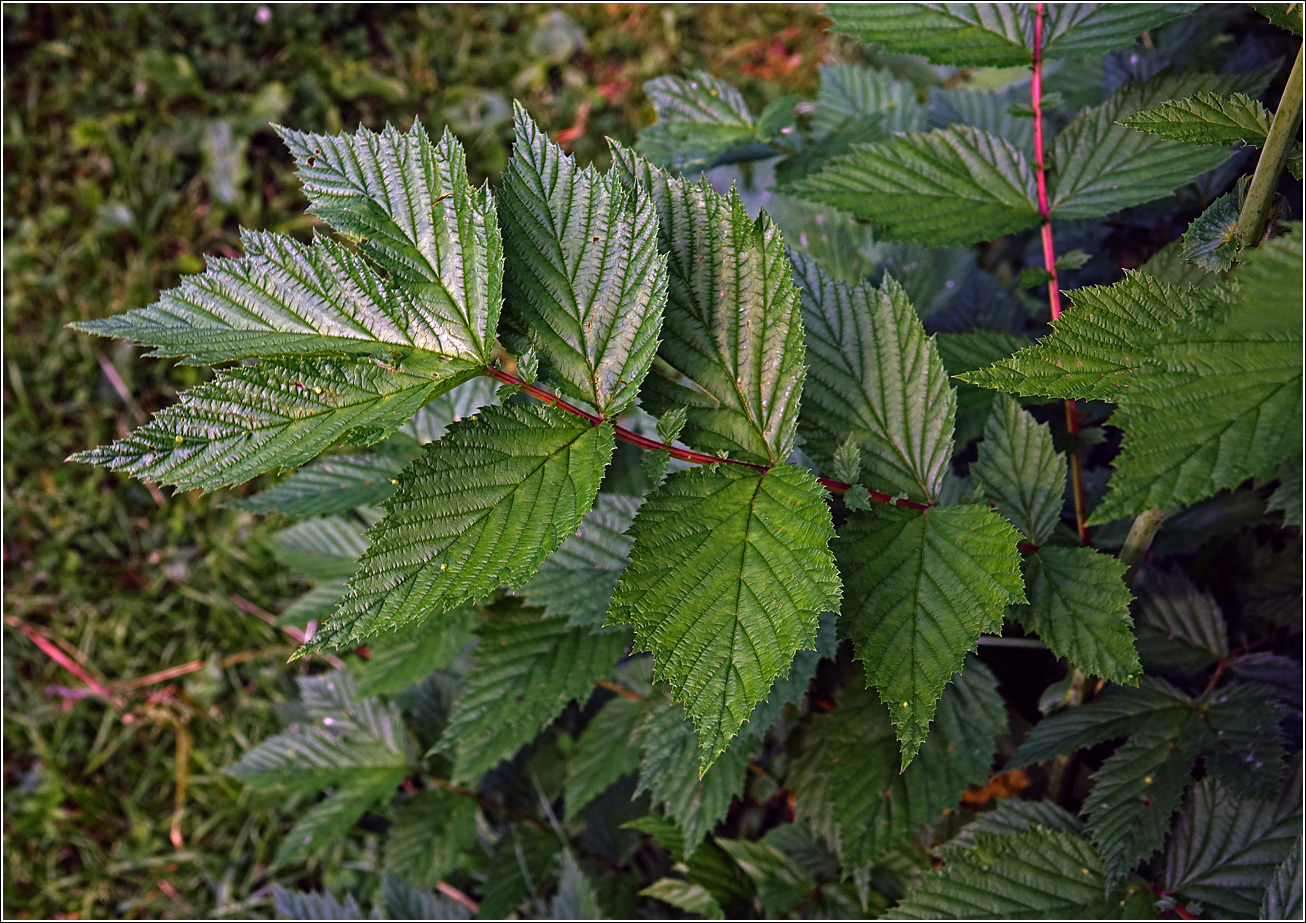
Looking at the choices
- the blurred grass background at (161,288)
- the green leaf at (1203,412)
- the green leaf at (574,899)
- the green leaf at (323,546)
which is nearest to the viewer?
the green leaf at (1203,412)

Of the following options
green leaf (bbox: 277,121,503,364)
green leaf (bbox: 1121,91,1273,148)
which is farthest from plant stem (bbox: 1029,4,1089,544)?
green leaf (bbox: 277,121,503,364)

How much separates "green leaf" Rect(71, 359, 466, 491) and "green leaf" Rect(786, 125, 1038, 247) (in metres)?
0.70

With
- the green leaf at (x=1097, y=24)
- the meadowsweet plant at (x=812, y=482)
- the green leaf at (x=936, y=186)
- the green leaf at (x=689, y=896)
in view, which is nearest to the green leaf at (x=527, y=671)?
the meadowsweet plant at (x=812, y=482)

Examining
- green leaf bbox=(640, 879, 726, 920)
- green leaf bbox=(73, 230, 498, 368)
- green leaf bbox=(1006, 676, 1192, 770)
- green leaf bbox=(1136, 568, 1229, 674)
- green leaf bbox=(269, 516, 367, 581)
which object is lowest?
green leaf bbox=(640, 879, 726, 920)

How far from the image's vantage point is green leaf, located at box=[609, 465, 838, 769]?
89cm

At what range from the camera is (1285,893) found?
112cm

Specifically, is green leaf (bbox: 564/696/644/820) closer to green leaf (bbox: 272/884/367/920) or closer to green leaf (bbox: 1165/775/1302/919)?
green leaf (bbox: 272/884/367/920)

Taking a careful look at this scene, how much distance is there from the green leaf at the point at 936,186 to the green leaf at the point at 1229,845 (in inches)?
33.4

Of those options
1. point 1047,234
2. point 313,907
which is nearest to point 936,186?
point 1047,234

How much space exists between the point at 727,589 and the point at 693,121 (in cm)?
103

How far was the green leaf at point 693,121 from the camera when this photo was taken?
162cm

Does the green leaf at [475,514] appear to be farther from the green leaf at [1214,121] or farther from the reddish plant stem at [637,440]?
the green leaf at [1214,121]

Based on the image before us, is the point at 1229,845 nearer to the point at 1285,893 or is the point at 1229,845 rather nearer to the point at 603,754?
the point at 1285,893

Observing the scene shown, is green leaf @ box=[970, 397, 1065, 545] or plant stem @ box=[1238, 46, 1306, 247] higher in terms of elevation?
plant stem @ box=[1238, 46, 1306, 247]
